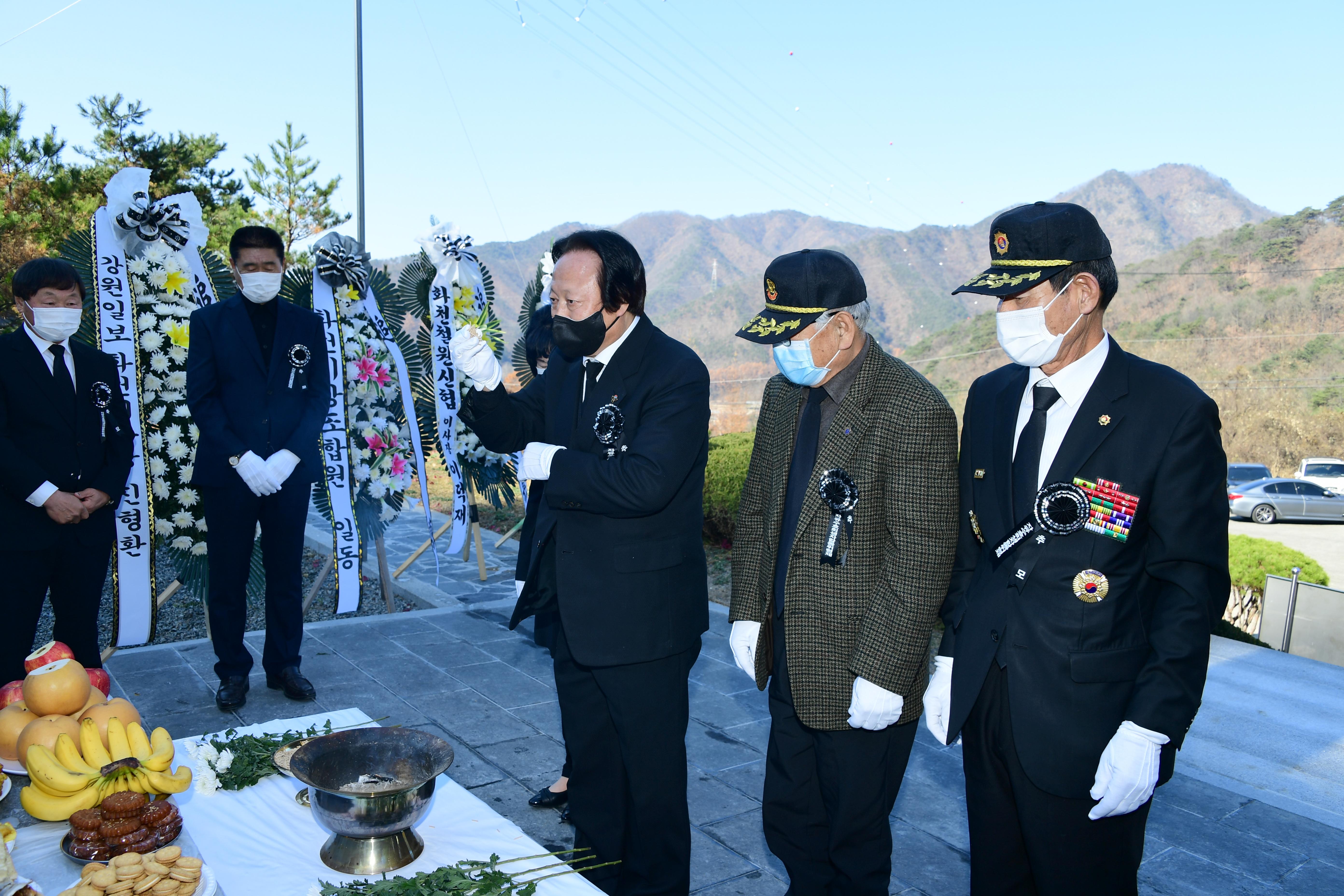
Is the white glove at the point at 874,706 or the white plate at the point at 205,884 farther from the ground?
the white glove at the point at 874,706

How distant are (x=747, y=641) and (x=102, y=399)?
12.0 feet

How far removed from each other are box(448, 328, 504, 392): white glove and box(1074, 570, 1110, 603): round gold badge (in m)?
1.85

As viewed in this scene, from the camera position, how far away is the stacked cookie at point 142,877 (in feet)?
5.82

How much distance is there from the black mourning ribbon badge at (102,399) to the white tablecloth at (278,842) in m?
2.80

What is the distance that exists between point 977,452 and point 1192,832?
8.02 ft

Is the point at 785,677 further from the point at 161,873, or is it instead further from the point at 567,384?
the point at 161,873

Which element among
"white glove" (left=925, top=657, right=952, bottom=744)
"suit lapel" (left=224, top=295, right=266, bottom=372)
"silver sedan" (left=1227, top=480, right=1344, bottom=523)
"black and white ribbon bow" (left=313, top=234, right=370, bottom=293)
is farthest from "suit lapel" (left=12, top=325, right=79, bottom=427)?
"silver sedan" (left=1227, top=480, right=1344, bottom=523)

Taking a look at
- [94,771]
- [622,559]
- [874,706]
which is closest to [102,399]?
[94,771]

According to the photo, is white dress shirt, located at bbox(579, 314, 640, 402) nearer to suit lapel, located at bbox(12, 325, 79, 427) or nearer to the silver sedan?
suit lapel, located at bbox(12, 325, 79, 427)

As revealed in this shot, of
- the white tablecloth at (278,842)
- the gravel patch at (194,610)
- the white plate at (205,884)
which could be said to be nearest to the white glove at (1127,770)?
the white tablecloth at (278,842)

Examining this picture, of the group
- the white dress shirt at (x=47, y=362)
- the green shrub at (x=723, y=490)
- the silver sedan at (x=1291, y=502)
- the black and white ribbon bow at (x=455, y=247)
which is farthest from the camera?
the silver sedan at (x=1291, y=502)

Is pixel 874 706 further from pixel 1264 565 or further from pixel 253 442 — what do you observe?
pixel 1264 565

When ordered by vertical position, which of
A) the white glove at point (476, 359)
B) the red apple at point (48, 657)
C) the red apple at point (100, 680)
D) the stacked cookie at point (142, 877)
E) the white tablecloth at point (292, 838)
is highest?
the white glove at point (476, 359)

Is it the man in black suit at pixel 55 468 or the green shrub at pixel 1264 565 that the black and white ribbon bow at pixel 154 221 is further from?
the green shrub at pixel 1264 565
